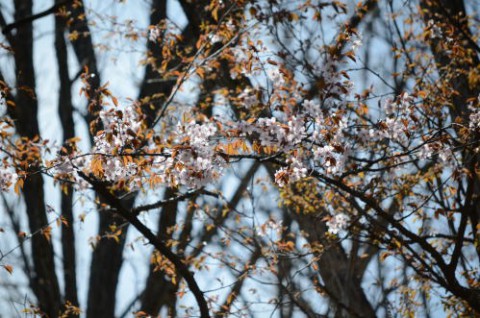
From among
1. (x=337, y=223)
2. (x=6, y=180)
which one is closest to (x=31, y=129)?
(x=6, y=180)

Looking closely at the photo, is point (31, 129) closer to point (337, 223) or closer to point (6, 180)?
point (6, 180)

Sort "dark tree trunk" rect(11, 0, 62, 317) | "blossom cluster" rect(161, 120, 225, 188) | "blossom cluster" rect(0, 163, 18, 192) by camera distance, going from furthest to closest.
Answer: "dark tree trunk" rect(11, 0, 62, 317) → "blossom cluster" rect(0, 163, 18, 192) → "blossom cluster" rect(161, 120, 225, 188)

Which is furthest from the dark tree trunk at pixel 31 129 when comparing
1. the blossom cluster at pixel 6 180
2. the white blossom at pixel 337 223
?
the white blossom at pixel 337 223

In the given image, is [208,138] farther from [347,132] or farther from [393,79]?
[393,79]

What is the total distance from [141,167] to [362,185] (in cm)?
217

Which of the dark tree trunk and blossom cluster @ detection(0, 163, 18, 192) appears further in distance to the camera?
the dark tree trunk

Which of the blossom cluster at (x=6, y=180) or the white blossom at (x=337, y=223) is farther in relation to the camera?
the white blossom at (x=337, y=223)

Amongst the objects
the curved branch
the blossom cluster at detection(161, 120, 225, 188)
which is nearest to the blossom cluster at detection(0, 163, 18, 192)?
the curved branch

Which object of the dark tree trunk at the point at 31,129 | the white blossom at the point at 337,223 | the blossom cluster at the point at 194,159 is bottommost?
the blossom cluster at the point at 194,159

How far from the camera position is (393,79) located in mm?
5691

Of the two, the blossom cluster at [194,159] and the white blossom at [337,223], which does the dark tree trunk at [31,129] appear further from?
the white blossom at [337,223]

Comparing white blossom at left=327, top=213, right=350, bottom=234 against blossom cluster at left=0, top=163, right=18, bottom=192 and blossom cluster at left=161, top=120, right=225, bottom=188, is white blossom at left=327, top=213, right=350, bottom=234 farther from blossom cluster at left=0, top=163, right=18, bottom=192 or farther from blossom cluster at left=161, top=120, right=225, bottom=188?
blossom cluster at left=0, top=163, right=18, bottom=192

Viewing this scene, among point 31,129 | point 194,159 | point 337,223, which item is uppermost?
point 31,129

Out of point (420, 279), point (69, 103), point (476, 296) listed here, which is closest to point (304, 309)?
point (420, 279)
